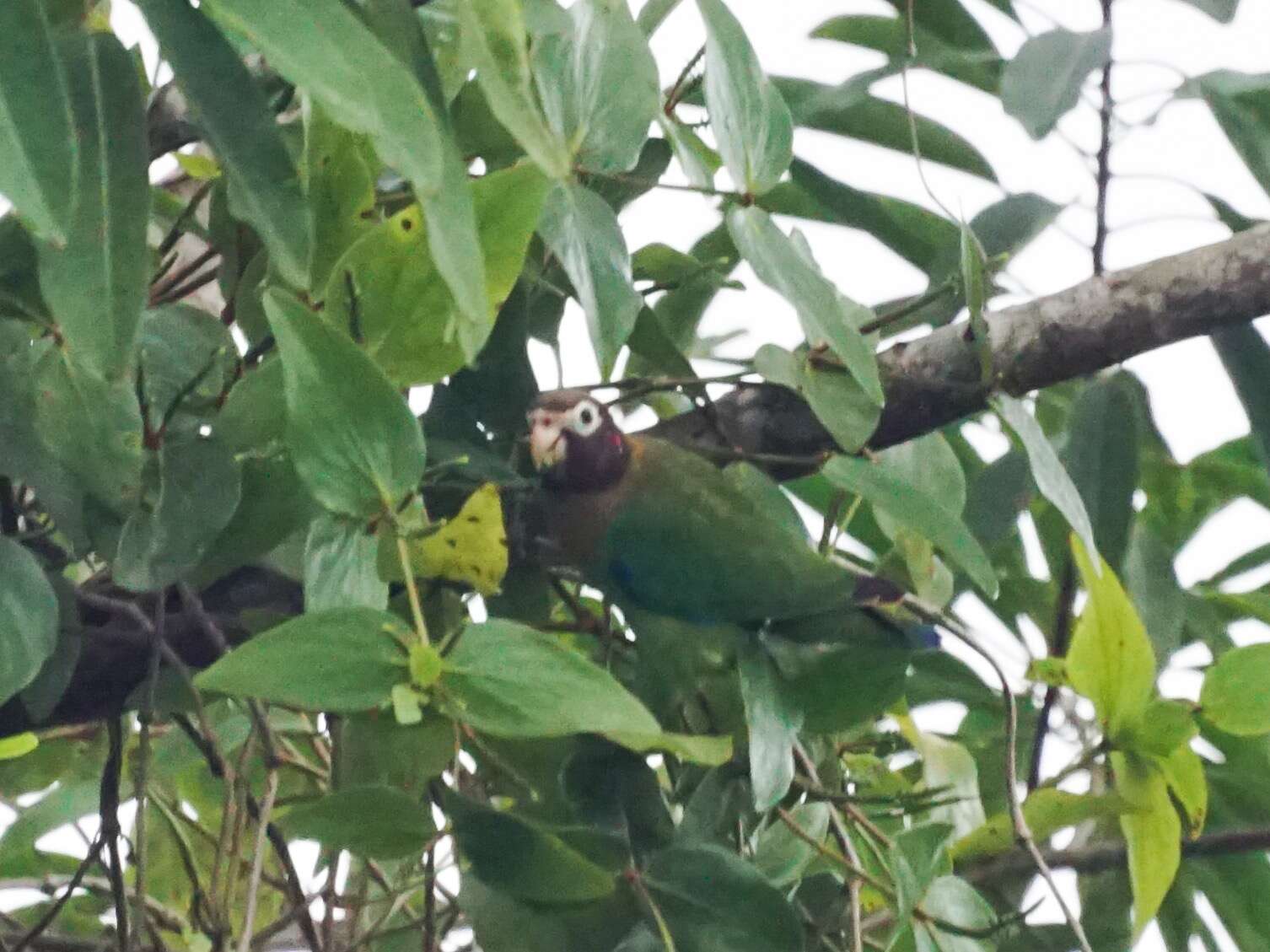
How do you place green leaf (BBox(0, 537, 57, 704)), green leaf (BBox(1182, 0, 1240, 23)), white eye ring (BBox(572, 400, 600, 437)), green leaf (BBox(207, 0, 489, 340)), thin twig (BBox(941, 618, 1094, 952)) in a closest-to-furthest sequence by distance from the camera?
1. green leaf (BBox(207, 0, 489, 340))
2. green leaf (BBox(0, 537, 57, 704))
3. thin twig (BBox(941, 618, 1094, 952))
4. white eye ring (BBox(572, 400, 600, 437))
5. green leaf (BBox(1182, 0, 1240, 23))

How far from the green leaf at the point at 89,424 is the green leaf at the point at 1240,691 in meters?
0.45

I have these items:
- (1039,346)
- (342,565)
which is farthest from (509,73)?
(1039,346)

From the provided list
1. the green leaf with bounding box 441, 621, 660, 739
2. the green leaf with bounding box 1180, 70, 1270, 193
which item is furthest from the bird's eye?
the green leaf with bounding box 1180, 70, 1270, 193

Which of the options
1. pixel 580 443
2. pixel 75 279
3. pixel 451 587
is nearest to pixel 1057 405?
pixel 580 443

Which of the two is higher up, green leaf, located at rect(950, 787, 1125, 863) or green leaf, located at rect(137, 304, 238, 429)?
green leaf, located at rect(137, 304, 238, 429)

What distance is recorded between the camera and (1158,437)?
898mm

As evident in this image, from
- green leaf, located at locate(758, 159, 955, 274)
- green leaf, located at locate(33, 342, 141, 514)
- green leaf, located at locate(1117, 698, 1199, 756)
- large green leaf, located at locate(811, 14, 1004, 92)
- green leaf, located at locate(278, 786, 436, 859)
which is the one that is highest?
large green leaf, located at locate(811, 14, 1004, 92)

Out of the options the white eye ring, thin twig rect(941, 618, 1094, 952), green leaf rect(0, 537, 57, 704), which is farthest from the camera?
the white eye ring

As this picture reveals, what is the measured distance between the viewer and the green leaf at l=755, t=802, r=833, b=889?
60 centimetres

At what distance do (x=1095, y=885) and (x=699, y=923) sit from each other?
340 millimetres

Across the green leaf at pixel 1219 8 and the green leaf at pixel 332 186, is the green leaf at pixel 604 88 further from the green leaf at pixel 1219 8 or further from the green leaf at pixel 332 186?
the green leaf at pixel 1219 8

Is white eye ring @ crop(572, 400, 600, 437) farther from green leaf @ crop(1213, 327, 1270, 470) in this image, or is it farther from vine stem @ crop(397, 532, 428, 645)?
green leaf @ crop(1213, 327, 1270, 470)

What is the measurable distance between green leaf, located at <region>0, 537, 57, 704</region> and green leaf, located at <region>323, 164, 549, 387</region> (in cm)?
12

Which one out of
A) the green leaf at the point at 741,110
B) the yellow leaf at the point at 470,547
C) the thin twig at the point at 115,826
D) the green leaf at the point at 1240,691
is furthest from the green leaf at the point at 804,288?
the thin twig at the point at 115,826
